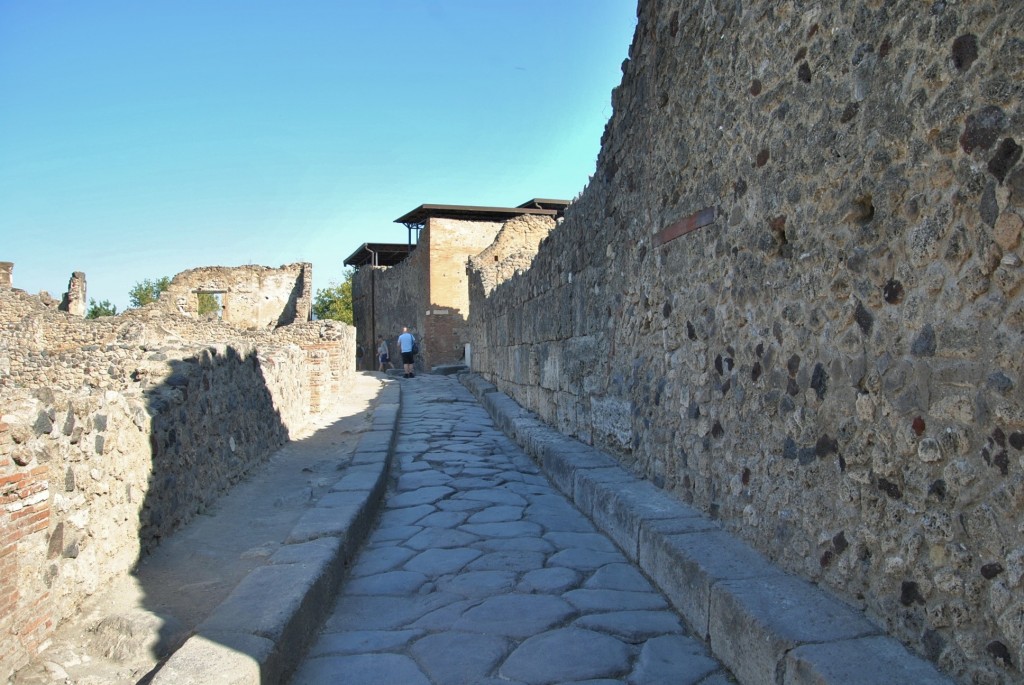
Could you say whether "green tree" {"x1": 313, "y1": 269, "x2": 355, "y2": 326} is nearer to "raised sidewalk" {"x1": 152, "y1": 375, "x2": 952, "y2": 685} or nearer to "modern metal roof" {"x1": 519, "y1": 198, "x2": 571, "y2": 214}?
"modern metal roof" {"x1": 519, "y1": 198, "x2": 571, "y2": 214}

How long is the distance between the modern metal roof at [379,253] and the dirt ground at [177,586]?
24611mm

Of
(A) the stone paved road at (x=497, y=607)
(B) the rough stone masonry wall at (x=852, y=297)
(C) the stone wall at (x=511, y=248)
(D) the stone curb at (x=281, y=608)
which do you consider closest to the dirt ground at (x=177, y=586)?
(D) the stone curb at (x=281, y=608)

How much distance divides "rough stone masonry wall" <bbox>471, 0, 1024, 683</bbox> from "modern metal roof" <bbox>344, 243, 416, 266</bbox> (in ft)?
86.5

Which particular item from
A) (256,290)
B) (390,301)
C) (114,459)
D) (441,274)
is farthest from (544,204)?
(114,459)

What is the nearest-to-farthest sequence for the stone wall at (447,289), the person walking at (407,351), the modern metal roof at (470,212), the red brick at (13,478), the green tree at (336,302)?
the red brick at (13,478) → the person walking at (407,351) → the stone wall at (447,289) → the modern metal roof at (470,212) → the green tree at (336,302)

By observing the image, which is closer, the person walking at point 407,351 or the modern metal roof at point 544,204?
the person walking at point 407,351

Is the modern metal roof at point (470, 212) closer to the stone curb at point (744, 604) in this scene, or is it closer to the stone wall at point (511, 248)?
the stone wall at point (511, 248)

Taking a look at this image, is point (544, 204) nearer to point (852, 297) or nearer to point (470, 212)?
point (470, 212)

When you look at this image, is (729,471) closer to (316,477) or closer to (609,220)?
(609,220)

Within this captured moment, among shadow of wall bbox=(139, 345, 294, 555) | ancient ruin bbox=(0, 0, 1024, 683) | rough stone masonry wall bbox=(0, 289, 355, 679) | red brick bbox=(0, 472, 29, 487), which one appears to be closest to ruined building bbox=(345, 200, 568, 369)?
shadow of wall bbox=(139, 345, 294, 555)

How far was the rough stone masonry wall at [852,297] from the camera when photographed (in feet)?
5.53

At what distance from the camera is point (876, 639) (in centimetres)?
200

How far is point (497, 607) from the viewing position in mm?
3082

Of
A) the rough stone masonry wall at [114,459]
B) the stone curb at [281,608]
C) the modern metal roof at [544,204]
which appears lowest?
the stone curb at [281,608]
